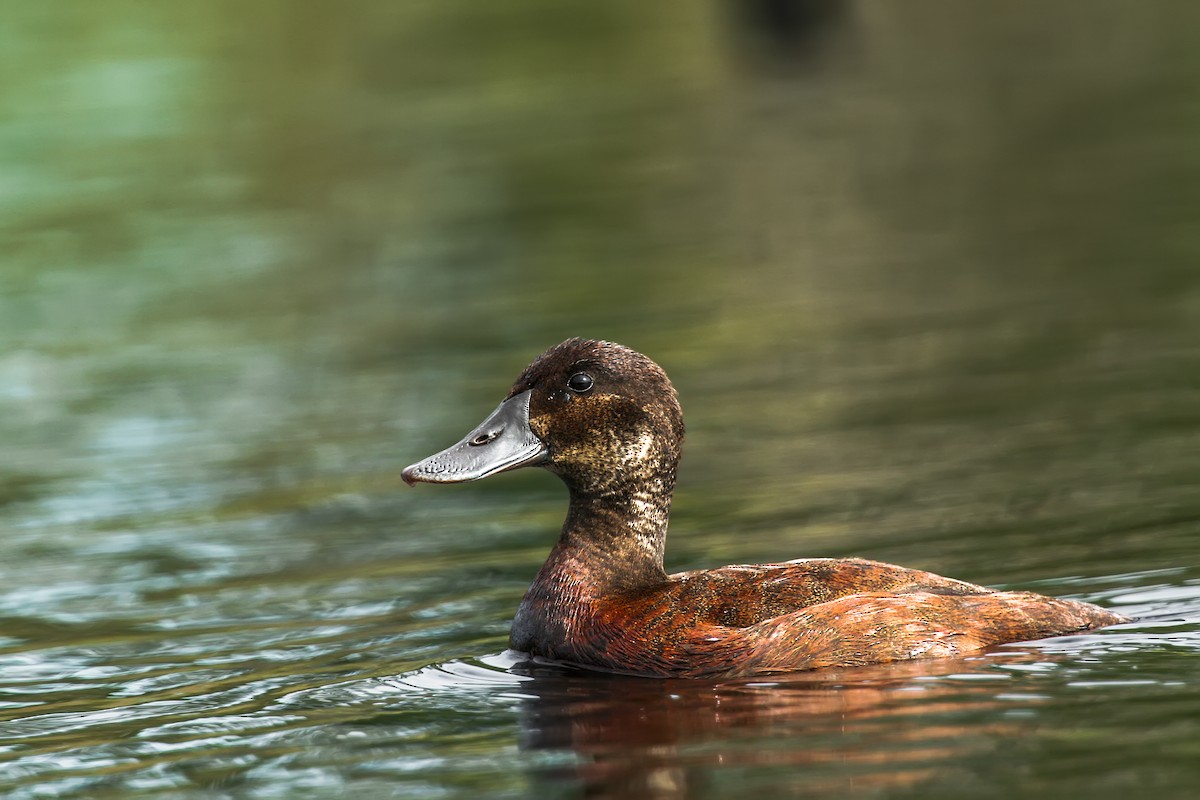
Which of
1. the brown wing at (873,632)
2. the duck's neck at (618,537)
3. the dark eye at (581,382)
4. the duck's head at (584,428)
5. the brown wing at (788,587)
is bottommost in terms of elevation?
the brown wing at (873,632)

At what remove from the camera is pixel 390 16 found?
4028 cm

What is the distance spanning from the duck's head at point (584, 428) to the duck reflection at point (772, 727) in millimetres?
1010

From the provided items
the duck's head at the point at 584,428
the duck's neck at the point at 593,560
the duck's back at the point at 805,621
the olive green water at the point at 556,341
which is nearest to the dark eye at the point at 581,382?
the duck's head at the point at 584,428

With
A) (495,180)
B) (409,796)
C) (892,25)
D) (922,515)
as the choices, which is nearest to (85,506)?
(922,515)

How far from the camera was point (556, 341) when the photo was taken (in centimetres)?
1580

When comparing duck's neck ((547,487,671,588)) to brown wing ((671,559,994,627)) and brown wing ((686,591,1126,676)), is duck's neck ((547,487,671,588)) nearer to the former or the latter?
brown wing ((671,559,994,627))

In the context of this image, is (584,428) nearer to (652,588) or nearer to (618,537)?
(618,537)

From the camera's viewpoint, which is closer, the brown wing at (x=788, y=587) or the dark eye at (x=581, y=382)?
the brown wing at (x=788, y=587)

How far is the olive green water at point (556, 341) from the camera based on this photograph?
7.18 meters

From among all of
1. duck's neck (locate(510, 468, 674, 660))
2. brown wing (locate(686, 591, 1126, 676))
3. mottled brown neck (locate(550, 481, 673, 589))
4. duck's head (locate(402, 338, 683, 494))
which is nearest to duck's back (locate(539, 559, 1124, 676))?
brown wing (locate(686, 591, 1126, 676))

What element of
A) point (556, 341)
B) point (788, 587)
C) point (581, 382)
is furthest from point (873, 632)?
point (556, 341)

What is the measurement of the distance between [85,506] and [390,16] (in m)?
28.8

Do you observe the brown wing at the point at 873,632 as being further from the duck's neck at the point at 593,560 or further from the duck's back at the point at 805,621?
the duck's neck at the point at 593,560

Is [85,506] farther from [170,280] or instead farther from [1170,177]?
[1170,177]
